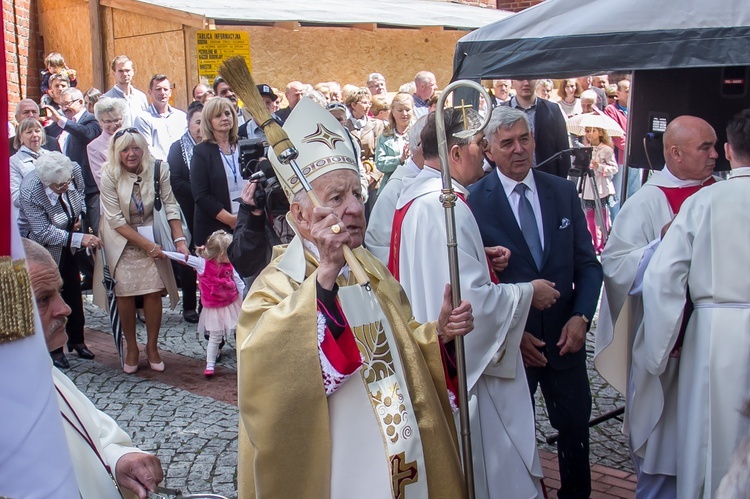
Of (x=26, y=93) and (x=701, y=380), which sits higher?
(x=26, y=93)

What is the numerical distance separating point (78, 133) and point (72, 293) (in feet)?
7.71

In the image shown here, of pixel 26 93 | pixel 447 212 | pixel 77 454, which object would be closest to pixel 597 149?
pixel 26 93

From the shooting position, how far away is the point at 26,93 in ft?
45.2

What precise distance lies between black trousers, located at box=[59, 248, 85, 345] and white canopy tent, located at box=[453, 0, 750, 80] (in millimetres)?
3904

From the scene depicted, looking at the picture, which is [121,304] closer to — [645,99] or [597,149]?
[645,99]

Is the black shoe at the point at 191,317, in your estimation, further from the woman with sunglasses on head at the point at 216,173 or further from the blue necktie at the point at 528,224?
the blue necktie at the point at 528,224

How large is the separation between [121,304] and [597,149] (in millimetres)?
7285

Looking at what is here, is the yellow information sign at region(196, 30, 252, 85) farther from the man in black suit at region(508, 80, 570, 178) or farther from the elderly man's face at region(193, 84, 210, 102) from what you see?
the man in black suit at region(508, 80, 570, 178)

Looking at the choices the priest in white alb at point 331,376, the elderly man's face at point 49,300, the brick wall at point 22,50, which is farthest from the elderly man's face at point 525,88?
the brick wall at point 22,50

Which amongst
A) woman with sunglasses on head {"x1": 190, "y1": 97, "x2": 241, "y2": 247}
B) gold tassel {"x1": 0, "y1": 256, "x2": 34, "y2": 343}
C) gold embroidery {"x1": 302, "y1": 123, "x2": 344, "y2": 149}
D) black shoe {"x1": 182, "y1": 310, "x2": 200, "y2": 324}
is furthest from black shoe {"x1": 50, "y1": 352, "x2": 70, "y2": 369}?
gold tassel {"x1": 0, "y1": 256, "x2": 34, "y2": 343}

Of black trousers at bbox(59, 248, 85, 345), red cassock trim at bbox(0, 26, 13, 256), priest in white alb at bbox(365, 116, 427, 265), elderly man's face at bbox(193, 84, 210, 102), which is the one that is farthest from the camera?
elderly man's face at bbox(193, 84, 210, 102)

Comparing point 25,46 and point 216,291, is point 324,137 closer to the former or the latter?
point 216,291

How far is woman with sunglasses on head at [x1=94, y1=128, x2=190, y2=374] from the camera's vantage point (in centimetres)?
731

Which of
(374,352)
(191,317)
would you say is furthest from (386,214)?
(191,317)
